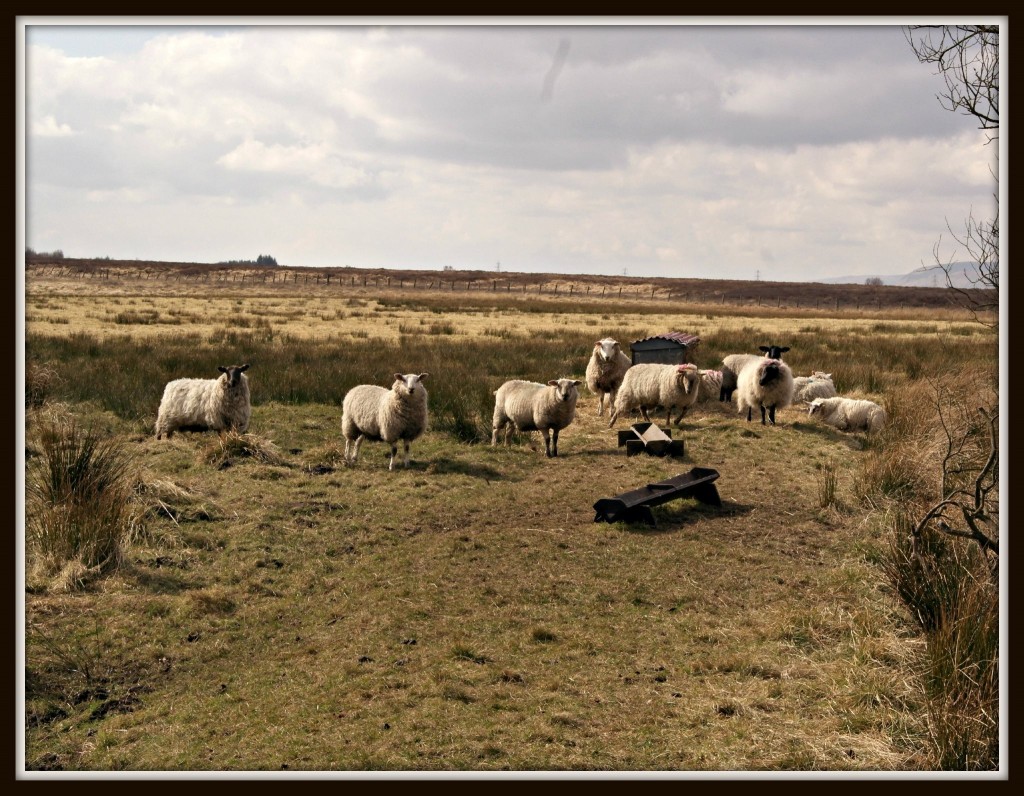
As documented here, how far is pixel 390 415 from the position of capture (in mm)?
11836

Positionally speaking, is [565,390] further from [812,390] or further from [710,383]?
[812,390]

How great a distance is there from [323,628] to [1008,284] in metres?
5.56

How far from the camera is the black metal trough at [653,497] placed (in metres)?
9.20

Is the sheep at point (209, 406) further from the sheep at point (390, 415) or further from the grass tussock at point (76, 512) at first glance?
the grass tussock at point (76, 512)

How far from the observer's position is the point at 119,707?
559cm

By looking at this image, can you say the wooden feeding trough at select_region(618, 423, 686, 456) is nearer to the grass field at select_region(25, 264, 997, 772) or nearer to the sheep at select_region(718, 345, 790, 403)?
the grass field at select_region(25, 264, 997, 772)

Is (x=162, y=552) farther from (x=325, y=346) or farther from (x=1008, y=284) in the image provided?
(x=325, y=346)

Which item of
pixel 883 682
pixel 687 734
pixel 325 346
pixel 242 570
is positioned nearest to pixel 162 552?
pixel 242 570

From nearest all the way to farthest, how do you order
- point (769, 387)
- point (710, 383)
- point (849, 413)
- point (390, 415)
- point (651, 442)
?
point (390, 415) < point (651, 442) < point (769, 387) < point (849, 413) < point (710, 383)

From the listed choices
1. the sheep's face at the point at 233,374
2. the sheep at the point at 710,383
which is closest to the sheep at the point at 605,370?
the sheep at the point at 710,383

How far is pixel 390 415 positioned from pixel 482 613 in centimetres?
→ 538

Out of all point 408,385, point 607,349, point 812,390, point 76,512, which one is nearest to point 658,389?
point 607,349

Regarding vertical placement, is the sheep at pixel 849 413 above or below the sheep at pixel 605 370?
below

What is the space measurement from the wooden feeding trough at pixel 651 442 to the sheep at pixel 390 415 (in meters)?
3.29
